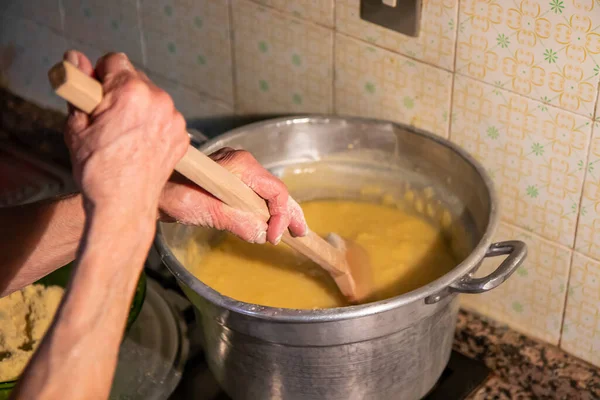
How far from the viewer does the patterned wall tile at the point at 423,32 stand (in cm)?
84

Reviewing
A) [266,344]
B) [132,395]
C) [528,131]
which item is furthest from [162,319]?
[528,131]

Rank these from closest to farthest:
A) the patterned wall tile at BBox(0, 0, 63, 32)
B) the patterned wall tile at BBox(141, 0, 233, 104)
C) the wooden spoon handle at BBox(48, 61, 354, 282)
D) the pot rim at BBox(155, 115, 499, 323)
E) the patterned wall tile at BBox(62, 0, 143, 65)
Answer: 1. the wooden spoon handle at BBox(48, 61, 354, 282)
2. the pot rim at BBox(155, 115, 499, 323)
3. the patterned wall tile at BBox(141, 0, 233, 104)
4. the patterned wall tile at BBox(62, 0, 143, 65)
5. the patterned wall tile at BBox(0, 0, 63, 32)

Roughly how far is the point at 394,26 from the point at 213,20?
30 cm

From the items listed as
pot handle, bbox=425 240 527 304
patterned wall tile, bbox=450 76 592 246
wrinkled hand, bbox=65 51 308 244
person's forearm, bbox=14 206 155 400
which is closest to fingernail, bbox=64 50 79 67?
wrinkled hand, bbox=65 51 308 244

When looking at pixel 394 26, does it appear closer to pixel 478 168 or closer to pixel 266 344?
pixel 478 168

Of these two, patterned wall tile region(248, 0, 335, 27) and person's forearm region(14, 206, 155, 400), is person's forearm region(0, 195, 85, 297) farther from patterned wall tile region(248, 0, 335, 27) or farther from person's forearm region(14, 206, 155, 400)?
patterned wall tile region(248, 0, 335, 27)

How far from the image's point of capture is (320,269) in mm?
925

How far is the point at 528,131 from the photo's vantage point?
836 millimetres

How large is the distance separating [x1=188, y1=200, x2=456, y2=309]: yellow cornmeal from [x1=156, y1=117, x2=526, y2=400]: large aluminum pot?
0.04 m

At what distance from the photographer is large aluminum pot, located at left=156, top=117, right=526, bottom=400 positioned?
2.30 feet

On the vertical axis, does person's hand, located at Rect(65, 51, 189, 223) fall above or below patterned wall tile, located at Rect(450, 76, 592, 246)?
above

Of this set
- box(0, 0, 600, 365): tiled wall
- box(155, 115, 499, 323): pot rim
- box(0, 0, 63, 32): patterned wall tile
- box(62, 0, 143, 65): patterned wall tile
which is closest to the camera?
box(155, 115, 499, 323): pot rim

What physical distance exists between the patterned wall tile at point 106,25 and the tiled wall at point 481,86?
0.06 feet

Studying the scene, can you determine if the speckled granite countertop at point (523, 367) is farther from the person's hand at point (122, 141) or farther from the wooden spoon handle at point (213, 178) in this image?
the person's hand at point (122, 141)
